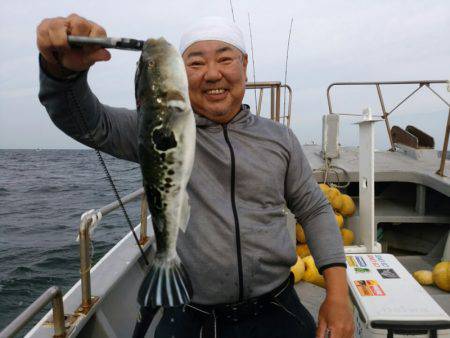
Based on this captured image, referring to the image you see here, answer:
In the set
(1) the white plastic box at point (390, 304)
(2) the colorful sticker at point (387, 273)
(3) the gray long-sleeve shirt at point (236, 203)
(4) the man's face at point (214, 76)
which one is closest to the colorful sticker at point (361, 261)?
(1) the white plastic box at point (390, 304)

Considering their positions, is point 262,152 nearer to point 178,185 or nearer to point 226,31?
point 226,31

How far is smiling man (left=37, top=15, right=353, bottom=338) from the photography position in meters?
2.06

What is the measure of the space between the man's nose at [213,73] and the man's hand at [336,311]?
1.20 meters

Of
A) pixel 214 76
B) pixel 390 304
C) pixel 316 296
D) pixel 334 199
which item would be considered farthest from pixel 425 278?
pixel 214 76

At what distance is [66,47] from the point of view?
150cm

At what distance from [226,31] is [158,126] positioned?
0.91 meters

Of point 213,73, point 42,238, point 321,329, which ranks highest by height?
point 213,73

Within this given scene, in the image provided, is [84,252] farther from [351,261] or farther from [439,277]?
[439,277]

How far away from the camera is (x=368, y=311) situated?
268 centimetres

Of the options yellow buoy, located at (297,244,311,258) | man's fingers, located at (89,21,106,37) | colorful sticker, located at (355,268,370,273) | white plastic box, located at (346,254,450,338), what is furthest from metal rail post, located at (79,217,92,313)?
yellow buoy, located at (297,244,311,258)

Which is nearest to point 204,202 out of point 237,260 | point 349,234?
point 237,260

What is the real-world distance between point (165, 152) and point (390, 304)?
6.88ft

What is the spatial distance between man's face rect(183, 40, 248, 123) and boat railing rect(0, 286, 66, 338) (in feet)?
4.03

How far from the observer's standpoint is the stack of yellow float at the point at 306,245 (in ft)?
14.9
